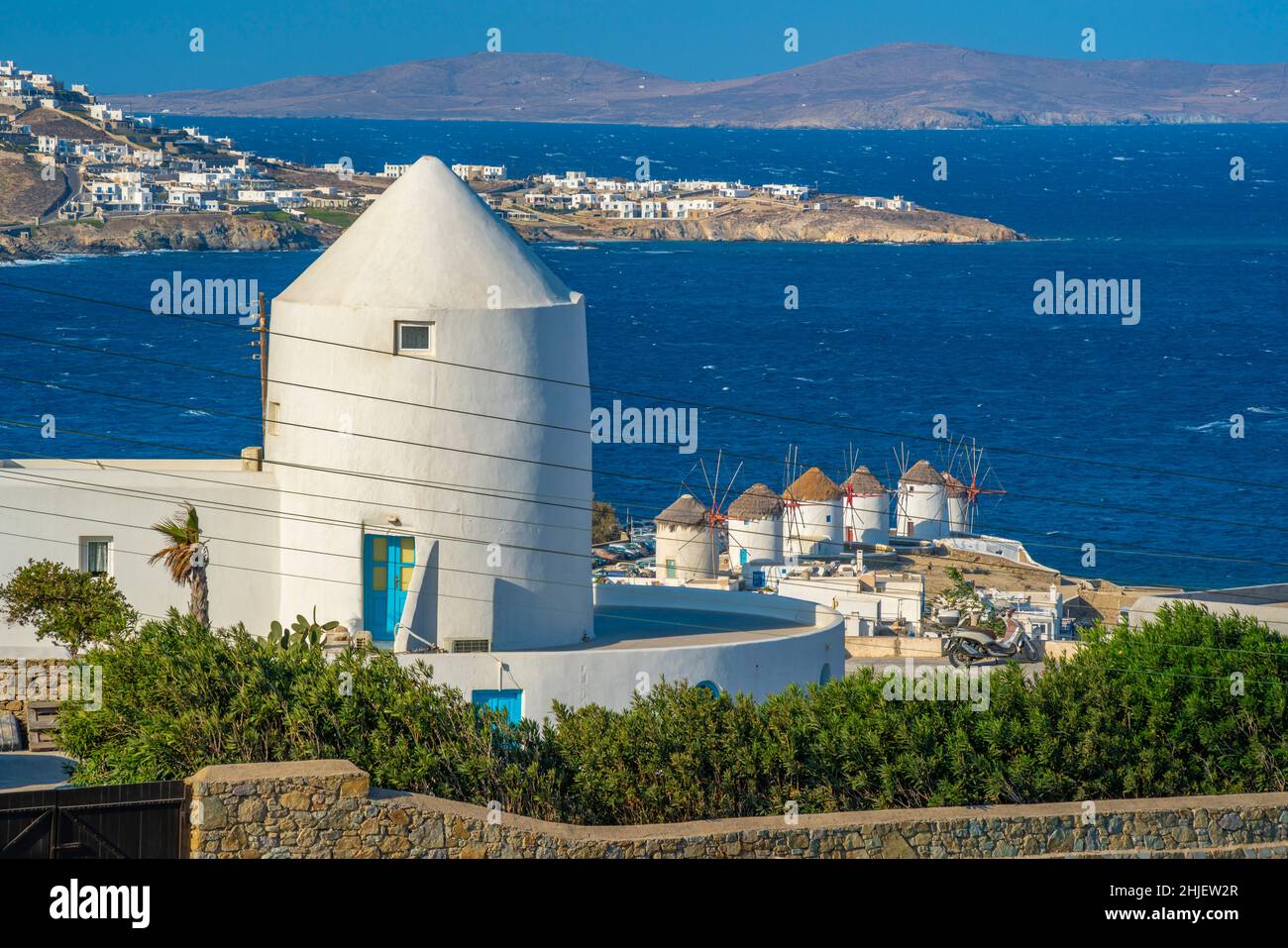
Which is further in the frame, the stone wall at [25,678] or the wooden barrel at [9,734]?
the stone wall at [25,678]

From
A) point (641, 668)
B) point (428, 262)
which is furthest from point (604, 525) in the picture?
point (641, 668)

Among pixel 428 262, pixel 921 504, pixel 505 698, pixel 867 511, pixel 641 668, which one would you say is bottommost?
pixel 505 698

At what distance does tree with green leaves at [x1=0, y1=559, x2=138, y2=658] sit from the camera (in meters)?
28.1

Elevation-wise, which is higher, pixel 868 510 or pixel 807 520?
pixel 868 510

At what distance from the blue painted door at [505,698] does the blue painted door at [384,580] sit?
177cm

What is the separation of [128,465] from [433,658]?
21.7 ft

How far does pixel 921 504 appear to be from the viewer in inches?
3051

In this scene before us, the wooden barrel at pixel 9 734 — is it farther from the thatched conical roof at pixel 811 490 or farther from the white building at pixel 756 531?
the thatched conical roof at pixel 811 490

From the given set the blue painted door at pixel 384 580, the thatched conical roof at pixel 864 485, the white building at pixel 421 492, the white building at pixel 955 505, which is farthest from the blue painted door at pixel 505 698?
the white building at pixel 955 505

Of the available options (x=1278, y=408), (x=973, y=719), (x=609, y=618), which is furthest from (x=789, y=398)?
(x=973, y=719)

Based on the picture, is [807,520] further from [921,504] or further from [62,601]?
[62,601]

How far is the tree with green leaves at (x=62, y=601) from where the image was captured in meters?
28.1

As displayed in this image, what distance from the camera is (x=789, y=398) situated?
133 metres

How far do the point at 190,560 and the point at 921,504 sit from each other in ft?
174
